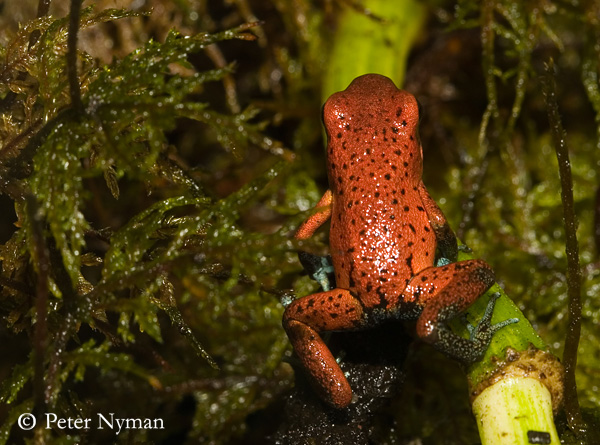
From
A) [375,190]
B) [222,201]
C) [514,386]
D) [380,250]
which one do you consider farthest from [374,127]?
[514,386]

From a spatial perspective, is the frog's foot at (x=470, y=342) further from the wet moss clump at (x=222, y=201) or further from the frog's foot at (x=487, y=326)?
the wet moss clump at (x=222, y=201)

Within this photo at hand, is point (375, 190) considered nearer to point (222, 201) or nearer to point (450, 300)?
point (450, 300)

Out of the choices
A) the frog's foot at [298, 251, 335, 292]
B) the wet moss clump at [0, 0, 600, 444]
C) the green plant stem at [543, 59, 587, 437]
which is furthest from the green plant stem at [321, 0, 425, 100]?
the green plant stem at [543, 59, 587, 437]

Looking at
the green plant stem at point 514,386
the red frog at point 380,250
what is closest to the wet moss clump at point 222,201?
the red frog at point 380,250

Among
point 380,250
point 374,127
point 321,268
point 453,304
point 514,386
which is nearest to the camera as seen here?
point 514,386

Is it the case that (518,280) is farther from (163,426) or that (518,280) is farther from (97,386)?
(97,386)

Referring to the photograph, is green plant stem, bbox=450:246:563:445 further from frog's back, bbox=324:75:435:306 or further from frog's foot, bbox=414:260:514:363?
frog's back, bbox=324:75:435:306
